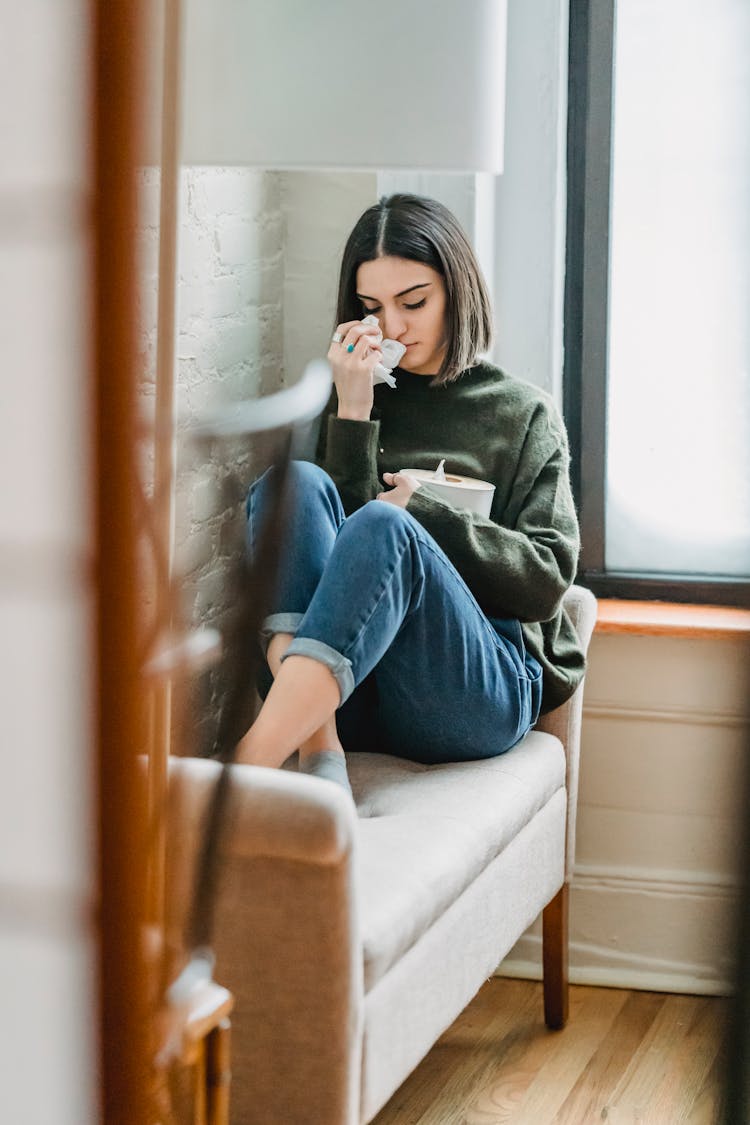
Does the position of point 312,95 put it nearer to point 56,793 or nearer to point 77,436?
point 77,436

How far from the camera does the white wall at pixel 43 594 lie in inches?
32.6

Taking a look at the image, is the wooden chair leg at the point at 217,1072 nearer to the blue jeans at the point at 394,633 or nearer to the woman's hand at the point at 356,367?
the blue jeans at the point at 394,633

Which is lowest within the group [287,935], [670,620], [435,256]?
[287,935]

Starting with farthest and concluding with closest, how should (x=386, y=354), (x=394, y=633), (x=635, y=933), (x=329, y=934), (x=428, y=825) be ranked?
(x=635, y=933) → (x=386, y=354) → (x=394, y=633) → (x=428, y=825) → (x=329, y=934)

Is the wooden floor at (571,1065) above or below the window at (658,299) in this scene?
below

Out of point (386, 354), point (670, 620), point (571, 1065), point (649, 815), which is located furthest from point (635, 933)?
point (386, 354)

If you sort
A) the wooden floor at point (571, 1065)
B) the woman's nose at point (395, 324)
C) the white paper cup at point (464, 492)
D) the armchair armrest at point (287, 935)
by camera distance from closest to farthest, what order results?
the armchair armrest at point (287, 935) → the wooden floor at point (571, 1065) → the white paper cup at point (464, 492) → the woman's nose at point (395, 324)

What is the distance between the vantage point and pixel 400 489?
174cm

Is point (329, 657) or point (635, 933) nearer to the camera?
point (329, 657)

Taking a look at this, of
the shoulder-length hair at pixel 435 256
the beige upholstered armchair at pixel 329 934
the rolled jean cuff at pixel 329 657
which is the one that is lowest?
the beige upholstered armchair at pixel 329 934

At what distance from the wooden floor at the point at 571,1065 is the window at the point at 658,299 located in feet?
2.13

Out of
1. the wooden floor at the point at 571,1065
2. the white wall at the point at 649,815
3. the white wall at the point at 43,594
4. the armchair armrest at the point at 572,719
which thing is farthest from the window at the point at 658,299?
the white wall at the point at 43,594

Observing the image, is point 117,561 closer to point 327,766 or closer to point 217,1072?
point 217,1072

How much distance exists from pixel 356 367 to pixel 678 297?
0.62 m
